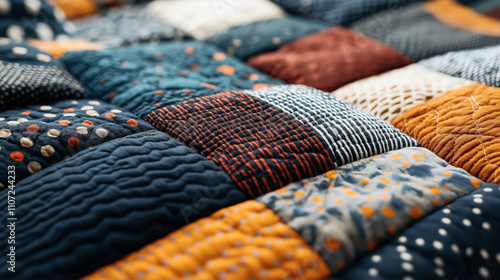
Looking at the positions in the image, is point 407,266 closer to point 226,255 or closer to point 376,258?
point 376,258

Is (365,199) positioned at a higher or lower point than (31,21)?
lower

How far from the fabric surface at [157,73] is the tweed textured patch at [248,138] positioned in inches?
3.1

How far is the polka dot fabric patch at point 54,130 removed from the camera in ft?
2.47

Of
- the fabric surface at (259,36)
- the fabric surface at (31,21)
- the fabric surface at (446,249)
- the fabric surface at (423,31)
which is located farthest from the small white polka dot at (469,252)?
the fabric surface at (31,21)

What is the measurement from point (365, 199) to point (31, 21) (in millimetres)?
1263

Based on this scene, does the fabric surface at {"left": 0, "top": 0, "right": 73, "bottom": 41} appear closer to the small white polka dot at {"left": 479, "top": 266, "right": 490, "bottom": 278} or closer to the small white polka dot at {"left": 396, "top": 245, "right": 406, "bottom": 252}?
the small white polka dot at {"left": 396, "top": 245, "right": 406, "bottom": 252}

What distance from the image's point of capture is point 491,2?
1.67m

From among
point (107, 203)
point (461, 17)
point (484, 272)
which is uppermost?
point (461, 17)

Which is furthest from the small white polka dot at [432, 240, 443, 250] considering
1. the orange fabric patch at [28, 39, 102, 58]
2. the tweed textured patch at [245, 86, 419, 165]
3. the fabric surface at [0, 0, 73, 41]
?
the fabric surface at [0, 0, 73, 41]

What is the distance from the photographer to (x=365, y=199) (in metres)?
0.69

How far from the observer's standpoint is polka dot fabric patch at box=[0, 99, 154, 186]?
752 mm

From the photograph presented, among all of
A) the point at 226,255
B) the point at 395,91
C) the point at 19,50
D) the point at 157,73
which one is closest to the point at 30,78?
the point at 19,50

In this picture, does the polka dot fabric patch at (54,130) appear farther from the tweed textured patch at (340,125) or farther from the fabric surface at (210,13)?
the fabric surface at (210,13)

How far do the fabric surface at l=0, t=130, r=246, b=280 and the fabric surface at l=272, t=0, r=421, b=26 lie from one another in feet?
3.55
